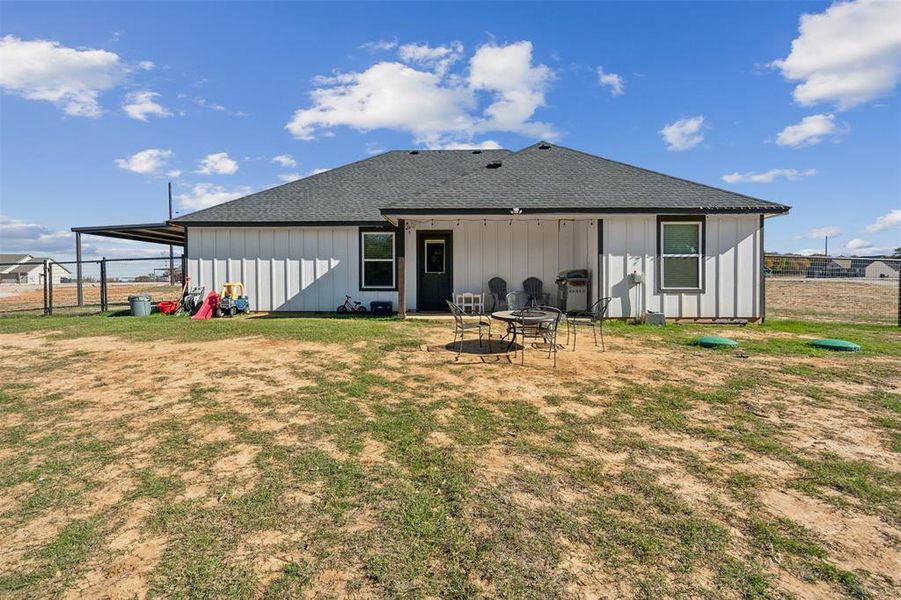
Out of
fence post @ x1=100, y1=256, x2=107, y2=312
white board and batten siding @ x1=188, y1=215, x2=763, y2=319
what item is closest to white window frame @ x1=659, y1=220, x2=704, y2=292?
white board and batten siding @ x1=188, y1=215, x2=763, y2=319

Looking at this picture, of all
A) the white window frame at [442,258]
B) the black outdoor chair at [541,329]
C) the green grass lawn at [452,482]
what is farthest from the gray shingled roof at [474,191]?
the green grass lawn at [452,482]

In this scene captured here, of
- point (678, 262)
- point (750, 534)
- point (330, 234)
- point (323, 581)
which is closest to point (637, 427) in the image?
point (750, 534)

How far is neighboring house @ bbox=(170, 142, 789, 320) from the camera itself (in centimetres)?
988

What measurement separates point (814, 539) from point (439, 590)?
196 centimetres

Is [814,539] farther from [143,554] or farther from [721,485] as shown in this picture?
[143,554]

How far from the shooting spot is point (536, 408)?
4.12 meters

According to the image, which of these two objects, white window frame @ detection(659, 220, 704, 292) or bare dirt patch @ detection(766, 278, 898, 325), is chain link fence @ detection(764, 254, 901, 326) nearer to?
bare dirt patch @ detection(766, 278, 898, 325)

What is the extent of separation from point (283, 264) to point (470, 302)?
5536 mm

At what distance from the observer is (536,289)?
11711mm

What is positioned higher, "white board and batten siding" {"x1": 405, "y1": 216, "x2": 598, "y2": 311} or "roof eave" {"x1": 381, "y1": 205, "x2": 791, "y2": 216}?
"roof eave" {"x1": 381, "y1": 205, "x2": 791, "y2": 216}

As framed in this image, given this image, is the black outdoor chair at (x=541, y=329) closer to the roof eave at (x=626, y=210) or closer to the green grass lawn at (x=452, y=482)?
the green grass lawn at (x=452, y=482)

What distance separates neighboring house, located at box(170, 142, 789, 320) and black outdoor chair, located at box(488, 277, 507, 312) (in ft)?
0.83

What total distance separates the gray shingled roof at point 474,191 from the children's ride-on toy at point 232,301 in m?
1.86

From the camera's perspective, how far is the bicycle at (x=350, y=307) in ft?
39.5
